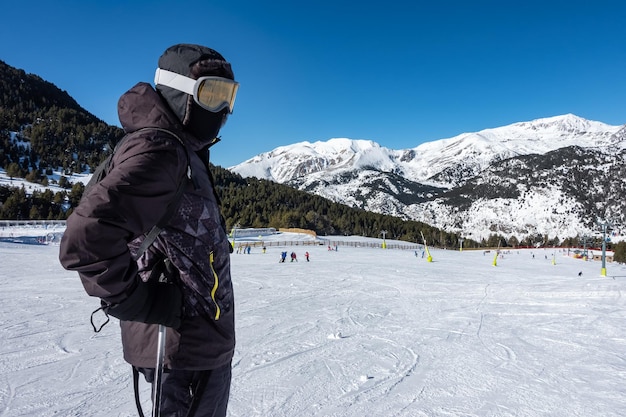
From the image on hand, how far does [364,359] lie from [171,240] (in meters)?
4.68

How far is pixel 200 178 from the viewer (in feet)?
5.48

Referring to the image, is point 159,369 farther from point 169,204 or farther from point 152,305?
point 169,204

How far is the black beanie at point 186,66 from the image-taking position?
Answer: 161cm

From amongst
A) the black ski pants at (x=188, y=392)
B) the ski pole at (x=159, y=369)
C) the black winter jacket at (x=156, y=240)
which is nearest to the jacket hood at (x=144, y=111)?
→ the black winter jacket at (x=156, y=240)

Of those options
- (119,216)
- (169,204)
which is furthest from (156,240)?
(119,216)

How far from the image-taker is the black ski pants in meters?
1.66

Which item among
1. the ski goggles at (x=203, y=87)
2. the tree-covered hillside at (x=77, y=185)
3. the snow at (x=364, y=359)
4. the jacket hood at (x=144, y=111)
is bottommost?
the snow at (x=364, y=359)

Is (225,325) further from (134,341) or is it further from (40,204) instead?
(40,204)

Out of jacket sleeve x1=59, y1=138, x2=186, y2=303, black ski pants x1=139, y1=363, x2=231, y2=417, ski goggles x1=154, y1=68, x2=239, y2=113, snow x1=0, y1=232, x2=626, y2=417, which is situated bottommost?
snow x1=0, y1=232, x2=626, y2=417

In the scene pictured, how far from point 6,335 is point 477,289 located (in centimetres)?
1378

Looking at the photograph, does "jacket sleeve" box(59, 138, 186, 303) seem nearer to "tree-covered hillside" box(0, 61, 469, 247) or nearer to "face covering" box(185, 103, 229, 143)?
"face covering" box(185, 103, 229, 143)

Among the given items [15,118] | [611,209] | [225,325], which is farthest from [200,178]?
[611,209]

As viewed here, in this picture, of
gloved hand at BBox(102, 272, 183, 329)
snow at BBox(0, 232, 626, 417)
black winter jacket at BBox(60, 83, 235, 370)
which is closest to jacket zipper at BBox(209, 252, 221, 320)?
black winter jacket at BBox(60, 83, 235, 370)

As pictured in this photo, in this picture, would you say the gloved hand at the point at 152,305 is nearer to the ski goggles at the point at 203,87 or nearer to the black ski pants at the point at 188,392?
the black ski pants at the point at 188,392
